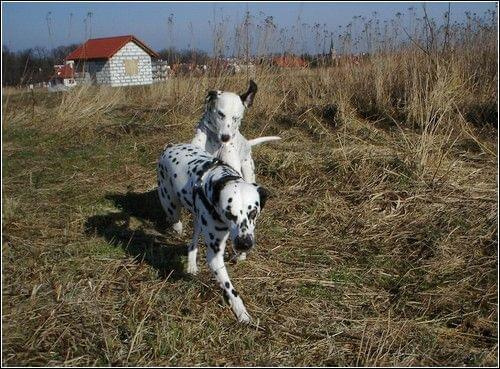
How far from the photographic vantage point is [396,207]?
15.5 feet

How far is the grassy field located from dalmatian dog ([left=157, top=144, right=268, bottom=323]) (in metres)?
0.21

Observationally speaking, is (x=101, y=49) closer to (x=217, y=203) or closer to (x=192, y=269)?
(x=192, y=269)

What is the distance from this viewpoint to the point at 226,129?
458 cm

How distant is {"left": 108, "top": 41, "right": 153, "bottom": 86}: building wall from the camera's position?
1375cm

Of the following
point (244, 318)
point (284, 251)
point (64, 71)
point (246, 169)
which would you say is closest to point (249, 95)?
point (246, 169)

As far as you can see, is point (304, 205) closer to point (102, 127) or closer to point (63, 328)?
point (63, 328)

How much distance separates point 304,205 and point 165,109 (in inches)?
188

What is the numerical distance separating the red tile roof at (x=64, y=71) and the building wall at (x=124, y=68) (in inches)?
105

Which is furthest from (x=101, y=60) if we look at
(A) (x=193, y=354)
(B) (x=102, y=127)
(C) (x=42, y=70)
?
(A) (x=193, y=354)

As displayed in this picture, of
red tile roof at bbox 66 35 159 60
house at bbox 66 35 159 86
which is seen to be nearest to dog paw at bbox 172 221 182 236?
house at bbox 66 35 159 86

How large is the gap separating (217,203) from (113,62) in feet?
40.7

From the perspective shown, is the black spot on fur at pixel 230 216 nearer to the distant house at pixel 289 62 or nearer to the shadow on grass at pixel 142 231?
the shadow on grass at pixel 142 231

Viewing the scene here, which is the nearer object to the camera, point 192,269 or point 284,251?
point 192,269

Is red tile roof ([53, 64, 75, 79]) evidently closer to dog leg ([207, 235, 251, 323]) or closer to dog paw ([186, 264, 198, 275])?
dog paw ([186, 264, 198, 275])
